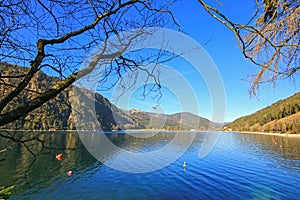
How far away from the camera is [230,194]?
39.8 ft

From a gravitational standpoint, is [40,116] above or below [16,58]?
below

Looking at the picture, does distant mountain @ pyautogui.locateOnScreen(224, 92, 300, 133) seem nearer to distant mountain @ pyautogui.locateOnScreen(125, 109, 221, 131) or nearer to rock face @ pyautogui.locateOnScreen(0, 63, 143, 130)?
distant mountain @ pyautogui.locateOnScreen(125, 109, 221, 131)

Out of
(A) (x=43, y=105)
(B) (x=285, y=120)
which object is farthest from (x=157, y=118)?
(B) (x=285, y=120)

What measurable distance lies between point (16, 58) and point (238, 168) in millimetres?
22449

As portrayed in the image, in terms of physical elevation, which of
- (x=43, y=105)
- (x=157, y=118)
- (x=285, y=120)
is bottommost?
(x=43, y=105)

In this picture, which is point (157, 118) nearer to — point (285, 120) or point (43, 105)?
point (43, 105)

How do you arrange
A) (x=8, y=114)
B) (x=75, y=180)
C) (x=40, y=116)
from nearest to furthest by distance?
(x=8, y=114) → (x=40, y=116) → (x=75, y=180)

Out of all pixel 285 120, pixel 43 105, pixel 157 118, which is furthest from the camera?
pixel 285 120

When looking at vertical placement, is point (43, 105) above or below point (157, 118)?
below

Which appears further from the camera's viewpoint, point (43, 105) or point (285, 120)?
point (285, 120)

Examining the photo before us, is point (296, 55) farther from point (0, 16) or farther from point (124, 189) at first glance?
point (124, 189)

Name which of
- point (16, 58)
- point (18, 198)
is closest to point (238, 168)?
point (18, 198)

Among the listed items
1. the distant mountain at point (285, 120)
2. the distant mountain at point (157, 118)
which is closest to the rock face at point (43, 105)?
the distant mountain at point (157, 118)

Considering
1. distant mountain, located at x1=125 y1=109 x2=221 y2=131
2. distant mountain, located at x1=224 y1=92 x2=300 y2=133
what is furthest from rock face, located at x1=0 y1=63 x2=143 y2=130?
distant mountain, located at x1=224 y1=92 x2=300 y2=133
